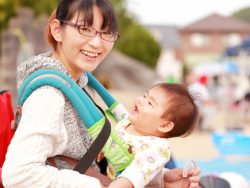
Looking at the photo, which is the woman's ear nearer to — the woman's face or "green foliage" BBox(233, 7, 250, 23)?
the woman's face

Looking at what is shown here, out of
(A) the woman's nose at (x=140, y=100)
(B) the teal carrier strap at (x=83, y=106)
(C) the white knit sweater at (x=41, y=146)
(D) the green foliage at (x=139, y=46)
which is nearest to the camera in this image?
(C) the white knit sweater at (x=41, y=146)

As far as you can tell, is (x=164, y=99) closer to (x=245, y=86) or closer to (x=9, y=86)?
(x=9, y=86)

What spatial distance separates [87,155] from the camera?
7.69ft

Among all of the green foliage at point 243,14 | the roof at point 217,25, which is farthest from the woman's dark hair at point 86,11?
the green foliage at point 243,14

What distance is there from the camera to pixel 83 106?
235 centimetres

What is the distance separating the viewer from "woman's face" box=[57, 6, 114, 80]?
97.3 inches

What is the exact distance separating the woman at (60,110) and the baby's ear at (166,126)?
0.25 meters

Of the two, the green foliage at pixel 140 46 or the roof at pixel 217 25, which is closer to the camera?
the green foliage at pixel 140 46

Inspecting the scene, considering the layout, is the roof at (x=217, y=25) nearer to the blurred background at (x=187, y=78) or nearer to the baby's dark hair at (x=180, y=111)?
the blurred background at (x=187, y=78)

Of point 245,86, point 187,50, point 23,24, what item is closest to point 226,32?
point 187,50

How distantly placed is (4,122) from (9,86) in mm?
10696

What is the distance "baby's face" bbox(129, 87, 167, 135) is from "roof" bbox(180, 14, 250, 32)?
59.0 metres

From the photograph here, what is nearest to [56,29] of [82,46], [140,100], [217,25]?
[82,46]

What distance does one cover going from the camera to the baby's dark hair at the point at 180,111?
260 centimetres
